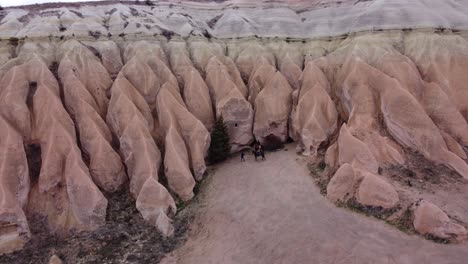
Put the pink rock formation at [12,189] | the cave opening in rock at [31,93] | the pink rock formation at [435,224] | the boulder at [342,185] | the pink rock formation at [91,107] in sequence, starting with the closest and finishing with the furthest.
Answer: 1. the pink rock formation at [435,224]
2. the pink rock formation at [12,189]
3. the boulder at [342,185]
4. the pink rock formation at [91,107]
5. the cave opening in rock at [31,93]

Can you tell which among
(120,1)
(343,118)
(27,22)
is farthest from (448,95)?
(27,22)

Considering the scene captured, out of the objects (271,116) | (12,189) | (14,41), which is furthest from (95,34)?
(271,116)

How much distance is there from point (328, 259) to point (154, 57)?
721 inches

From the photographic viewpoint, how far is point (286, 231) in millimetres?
13625

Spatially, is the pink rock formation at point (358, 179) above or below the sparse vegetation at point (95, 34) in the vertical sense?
below

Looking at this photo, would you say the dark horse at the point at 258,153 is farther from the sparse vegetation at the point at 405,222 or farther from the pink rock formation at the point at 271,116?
the sparse vegetation at the point at 405,222

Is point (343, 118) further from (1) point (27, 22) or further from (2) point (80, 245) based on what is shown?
(1) point (27, 22)

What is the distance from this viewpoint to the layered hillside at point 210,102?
51.8 ft

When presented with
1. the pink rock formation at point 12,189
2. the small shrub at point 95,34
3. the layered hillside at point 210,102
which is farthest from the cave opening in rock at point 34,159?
the small shrub at point 95,34

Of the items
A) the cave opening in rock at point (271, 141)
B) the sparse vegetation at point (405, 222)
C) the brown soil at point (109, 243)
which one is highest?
the sparse vegetation at point (405, 222)

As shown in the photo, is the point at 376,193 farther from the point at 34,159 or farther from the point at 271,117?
the point at 34,159

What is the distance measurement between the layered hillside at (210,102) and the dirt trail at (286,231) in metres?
1.11

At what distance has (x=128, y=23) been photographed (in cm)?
2703

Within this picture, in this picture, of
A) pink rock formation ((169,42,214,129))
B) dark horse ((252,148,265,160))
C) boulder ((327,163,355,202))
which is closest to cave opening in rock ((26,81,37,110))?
pink rock formation ((169,42,214,129))
